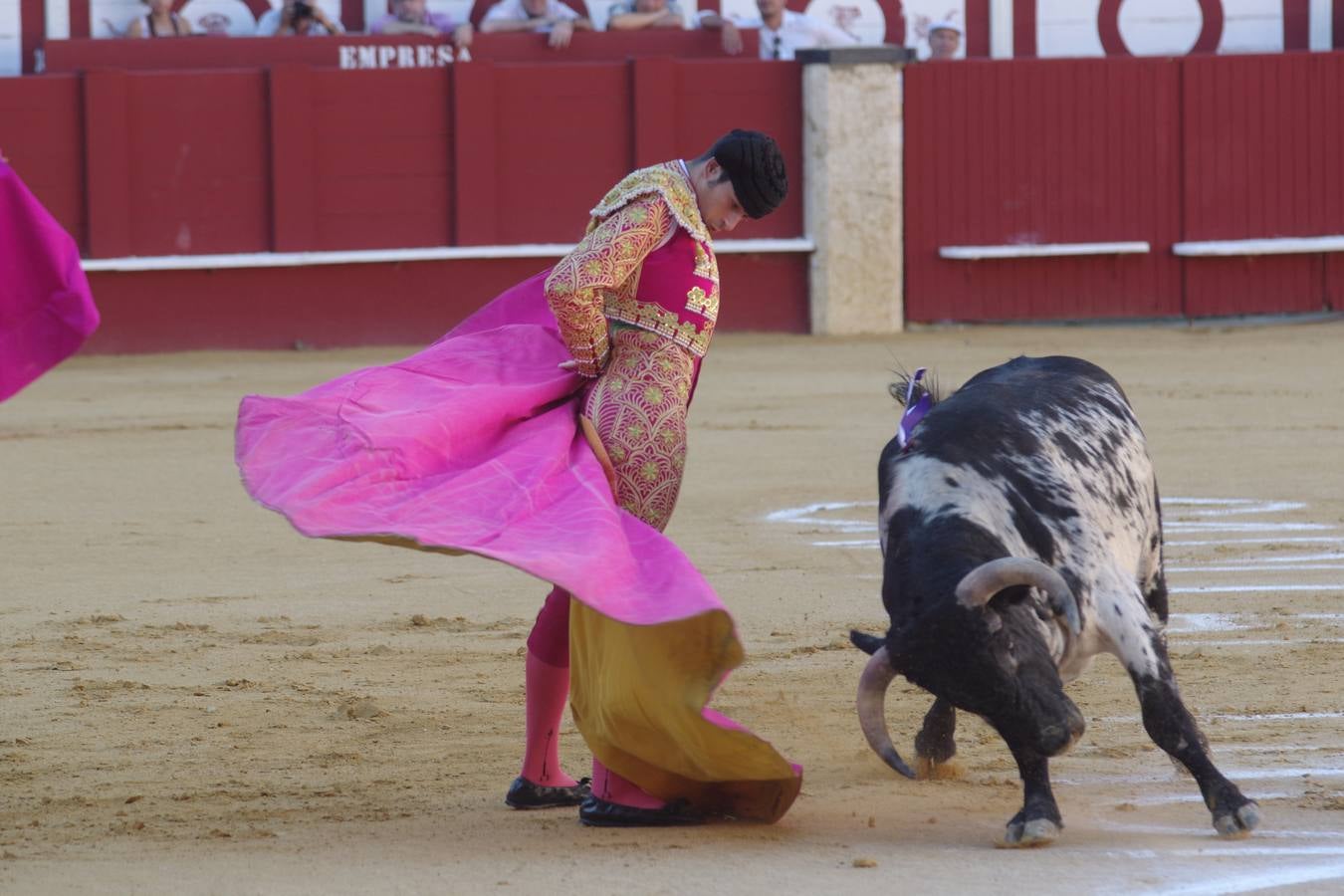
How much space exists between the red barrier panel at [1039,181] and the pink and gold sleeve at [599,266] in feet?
26.1

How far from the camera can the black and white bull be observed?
2.77 metres

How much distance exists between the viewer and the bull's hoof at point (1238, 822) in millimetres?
2879

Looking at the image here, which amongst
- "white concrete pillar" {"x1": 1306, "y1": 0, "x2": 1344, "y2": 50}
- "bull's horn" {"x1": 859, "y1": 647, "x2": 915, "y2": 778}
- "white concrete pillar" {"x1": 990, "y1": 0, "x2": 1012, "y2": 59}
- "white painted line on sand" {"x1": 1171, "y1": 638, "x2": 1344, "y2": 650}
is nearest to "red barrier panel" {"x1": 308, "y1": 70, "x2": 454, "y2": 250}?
"white concrete pillar" {"x1": 990, "y1": 0, "x2": 1012, "y2": 59}

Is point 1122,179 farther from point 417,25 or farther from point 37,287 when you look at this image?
point 37,287

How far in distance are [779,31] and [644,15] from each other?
0.73 meters

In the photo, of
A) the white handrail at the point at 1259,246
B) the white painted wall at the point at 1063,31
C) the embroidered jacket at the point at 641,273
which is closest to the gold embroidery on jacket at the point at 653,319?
the embroidered jacket at the point at 641,273

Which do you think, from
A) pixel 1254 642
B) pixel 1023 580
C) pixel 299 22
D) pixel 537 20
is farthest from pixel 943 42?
pixel 1023 580

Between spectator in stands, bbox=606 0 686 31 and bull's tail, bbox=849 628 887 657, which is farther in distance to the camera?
spectator in stands, bbox=606 0 686 31

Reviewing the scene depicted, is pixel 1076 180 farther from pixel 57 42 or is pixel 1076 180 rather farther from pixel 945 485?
pixel 945 485

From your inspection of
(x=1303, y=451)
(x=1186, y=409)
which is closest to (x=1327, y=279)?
(x=1186, y=409)

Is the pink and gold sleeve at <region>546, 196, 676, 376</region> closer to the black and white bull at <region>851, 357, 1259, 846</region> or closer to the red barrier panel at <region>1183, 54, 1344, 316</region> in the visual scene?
the black and white bull at <region>851, 357, 1259, 846</region>

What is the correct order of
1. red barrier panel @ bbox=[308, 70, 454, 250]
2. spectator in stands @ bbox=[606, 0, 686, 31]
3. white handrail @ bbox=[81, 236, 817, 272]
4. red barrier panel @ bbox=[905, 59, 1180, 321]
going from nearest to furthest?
white handrail @ bbox=[81, 236, 817, 272] → red barrier panel @ bbox=[308, 70, 454, 250] → spectator in stands @ bbox=[606, 0, 686, 31] → red barrier panel @ bbox=[905, 59, 1180, 321]

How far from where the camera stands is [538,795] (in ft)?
10.6

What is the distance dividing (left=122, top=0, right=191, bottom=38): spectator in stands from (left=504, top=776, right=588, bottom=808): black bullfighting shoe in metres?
7.94
